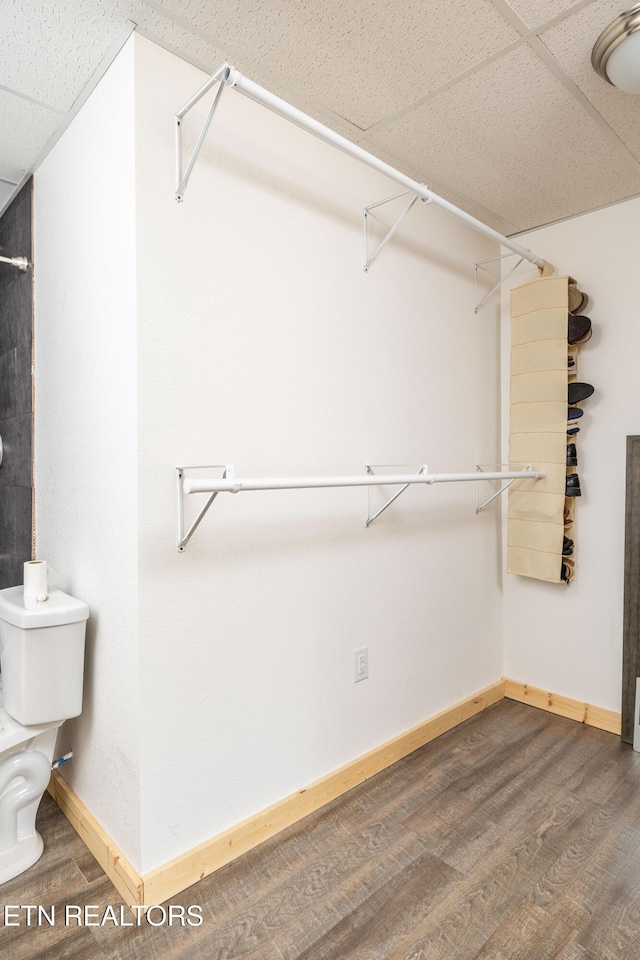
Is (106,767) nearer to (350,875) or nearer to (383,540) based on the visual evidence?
(350,875)

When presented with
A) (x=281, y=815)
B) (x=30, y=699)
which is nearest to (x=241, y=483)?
(x=30, y=699)

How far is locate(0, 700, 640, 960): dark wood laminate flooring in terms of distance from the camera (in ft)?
4.34

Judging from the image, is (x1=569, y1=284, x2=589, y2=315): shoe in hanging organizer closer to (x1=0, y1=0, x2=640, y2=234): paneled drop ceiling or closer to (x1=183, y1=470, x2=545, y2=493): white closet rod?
(x1=0, y1=0, x2=640, y2=234): paneled drop ceiling

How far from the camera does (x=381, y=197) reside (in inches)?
80.9

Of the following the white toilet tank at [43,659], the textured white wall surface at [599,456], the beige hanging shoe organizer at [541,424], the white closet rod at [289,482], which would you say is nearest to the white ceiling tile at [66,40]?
the white closet rod at [289,482]

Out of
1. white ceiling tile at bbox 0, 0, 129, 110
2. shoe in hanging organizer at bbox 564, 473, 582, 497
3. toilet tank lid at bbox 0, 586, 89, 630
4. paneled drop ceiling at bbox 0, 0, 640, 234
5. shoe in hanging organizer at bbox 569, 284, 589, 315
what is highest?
paneled drop ceiling at bbox 0, 0, 640, 234

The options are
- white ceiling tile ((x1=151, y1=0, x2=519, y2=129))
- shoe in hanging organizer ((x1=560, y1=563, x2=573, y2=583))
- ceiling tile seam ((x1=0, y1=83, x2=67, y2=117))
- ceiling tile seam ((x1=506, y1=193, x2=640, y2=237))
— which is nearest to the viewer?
white ceiling tile ((x1=151, y1=0, x2=519, y2=129))

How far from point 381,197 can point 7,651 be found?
1.91m

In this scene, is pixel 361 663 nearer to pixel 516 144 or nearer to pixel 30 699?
pixel 30 699

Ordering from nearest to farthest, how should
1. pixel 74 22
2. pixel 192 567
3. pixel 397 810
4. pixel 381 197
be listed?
pixel 74 22 → pixel 192 567 → pixel 397 810 → pixel 381 197

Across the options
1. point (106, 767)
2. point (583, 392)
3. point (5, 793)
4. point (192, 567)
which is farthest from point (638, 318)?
point (5, 793)

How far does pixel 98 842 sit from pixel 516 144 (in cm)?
252

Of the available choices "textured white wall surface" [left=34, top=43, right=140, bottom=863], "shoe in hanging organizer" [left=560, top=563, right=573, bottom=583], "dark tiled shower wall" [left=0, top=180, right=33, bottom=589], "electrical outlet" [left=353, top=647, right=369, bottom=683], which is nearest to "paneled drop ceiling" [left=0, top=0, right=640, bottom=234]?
"textured white wall surface" [left=34, top=43, right=140, bottom=863]

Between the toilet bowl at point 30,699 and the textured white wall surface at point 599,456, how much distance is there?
200 centimetres
